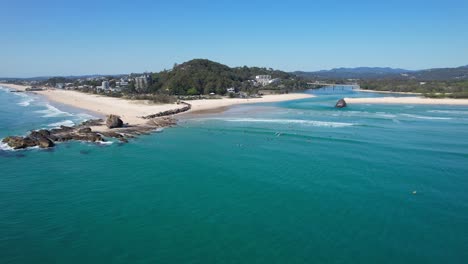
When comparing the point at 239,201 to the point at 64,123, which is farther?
the point at 64,123

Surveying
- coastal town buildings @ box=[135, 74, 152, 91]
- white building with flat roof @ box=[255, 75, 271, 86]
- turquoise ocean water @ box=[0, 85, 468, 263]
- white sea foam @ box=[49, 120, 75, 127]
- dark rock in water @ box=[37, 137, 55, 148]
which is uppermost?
white building with flat roof @ box=[255, 75, 271, 86]

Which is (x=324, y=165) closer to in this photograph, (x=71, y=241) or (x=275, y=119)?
(x=71, y=241)

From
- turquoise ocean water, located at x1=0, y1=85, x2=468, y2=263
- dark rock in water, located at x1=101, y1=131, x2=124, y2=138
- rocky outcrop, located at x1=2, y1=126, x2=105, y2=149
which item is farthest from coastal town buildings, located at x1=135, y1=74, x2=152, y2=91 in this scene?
turquoise ocean water, located at x1=0, y1=85, x2=468, y2=263

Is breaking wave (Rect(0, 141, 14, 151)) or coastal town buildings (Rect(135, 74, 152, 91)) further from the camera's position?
coastal town buildings (Rect(135, 74, 152, 91))

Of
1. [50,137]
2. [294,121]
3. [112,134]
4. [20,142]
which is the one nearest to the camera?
[20,142]

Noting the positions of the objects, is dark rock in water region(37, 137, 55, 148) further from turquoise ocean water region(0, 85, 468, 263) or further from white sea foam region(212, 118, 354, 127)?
white sea foam region(212, 118, 354, 127)

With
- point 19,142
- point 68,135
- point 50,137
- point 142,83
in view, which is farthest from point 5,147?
point 142,83

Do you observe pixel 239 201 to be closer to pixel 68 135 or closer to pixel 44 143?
pixel 44 143

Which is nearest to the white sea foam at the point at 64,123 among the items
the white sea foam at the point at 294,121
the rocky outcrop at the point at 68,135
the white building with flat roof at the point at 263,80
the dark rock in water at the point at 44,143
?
the rocky outcrop at the point at 68,135

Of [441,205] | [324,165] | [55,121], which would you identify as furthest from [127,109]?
[441,205]
